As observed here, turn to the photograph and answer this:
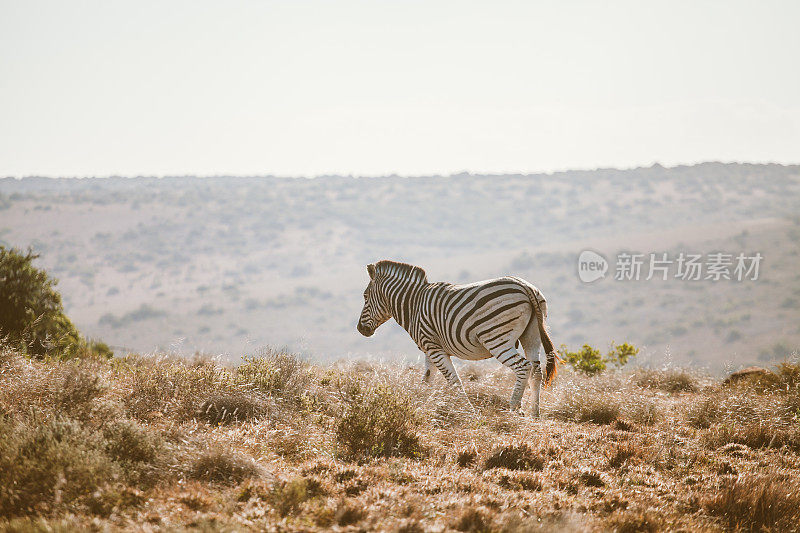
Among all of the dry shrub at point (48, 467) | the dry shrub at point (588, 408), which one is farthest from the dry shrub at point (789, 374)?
the dry shrub at point (48, 467)

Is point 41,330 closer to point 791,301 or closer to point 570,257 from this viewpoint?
point 791,301

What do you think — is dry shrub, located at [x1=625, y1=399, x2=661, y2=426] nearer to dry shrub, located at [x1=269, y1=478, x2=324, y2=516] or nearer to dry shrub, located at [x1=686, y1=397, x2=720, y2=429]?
dry shrub, located at [x1=686, y1=397, x2=720, y2=429]

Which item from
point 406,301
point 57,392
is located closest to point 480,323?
point 406,301

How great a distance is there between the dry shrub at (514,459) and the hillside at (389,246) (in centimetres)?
3919

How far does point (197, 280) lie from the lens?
75.4 meters

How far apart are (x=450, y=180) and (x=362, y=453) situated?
104 meters

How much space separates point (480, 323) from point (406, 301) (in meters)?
1.75

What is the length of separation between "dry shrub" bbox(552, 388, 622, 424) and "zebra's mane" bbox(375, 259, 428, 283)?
3.01 m

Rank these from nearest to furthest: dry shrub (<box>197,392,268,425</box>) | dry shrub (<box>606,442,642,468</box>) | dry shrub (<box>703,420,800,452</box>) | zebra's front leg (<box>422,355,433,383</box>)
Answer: dry shrub (<box>606,442,642,468</box>), dry shrub (<box>197,392,268,425</box>), dry shrub (<box>703,420,800,452</box>), zebra's front leg (<box>422,355,433,383</box>)

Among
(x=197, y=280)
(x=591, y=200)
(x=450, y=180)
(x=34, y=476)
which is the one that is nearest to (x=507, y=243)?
(x=591, y=200)

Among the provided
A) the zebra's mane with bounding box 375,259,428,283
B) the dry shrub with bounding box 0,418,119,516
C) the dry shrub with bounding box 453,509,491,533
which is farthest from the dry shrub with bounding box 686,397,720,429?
the dry shrub with bounding box 0,418,119,516

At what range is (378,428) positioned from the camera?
6.79 m

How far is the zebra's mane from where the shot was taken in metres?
10.5

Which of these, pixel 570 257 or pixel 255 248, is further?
pixel 255 248
